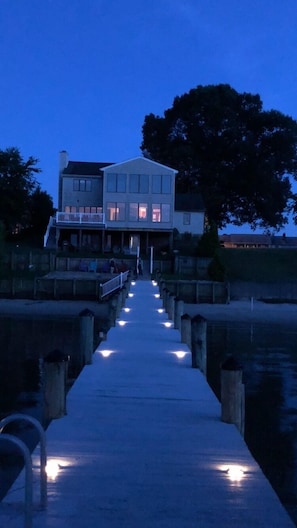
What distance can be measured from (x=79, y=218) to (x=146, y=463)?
4687 centimetres

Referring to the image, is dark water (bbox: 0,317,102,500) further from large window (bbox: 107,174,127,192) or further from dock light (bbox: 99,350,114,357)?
large window (bbox: 107,174,127,192)

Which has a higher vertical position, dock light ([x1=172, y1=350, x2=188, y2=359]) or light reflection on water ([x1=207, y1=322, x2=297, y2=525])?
dock light ([x1=172, y1=350, x2=188, y2=359])

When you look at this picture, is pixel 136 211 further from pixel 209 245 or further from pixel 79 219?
pixel 209 245

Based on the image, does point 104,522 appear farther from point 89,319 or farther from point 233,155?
Result: point 233,155

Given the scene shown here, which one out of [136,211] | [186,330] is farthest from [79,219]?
[186,330]

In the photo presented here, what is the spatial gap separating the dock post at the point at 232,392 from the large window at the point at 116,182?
46.7 meters

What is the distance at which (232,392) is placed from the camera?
9109mm

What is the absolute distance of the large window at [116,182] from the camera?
55344 millimetres

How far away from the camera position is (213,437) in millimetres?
8508

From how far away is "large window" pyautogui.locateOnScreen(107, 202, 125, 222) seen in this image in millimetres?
55188

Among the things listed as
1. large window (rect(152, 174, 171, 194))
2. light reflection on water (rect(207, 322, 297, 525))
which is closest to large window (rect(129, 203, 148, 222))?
large window (rect(152, 174, 171, 194))

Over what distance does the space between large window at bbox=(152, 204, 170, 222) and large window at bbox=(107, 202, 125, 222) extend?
244cm

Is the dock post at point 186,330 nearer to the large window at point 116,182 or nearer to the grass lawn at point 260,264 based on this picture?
the grass lawn at point 260,264

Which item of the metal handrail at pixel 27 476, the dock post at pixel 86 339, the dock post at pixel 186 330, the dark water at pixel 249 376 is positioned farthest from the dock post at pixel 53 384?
the dock post at pixel 186 330
